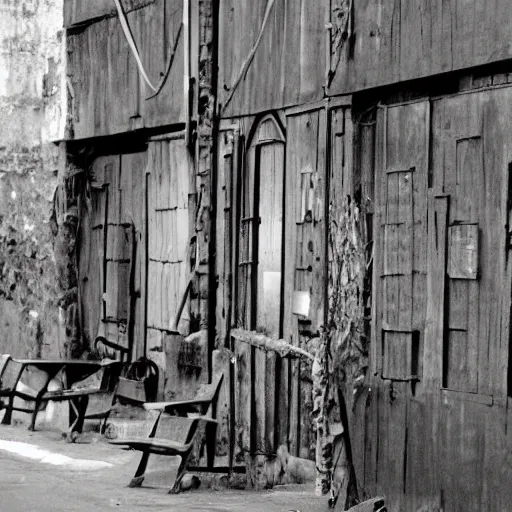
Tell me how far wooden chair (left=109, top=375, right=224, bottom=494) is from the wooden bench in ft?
4.01

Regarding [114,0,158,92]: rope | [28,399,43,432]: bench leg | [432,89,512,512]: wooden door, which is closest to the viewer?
[432,89,512,512]: wooden door

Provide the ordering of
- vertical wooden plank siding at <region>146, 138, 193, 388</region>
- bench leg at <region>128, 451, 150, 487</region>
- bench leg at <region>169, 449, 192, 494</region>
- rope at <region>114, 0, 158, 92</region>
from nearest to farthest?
Answer: bench leg at <region>169, 449, 192, 494</region>
bench leg at <region>128, 451, 150, 487</region>
vertical wooden plank siding at <region>146, 138, 193, 388</region>
rope at <region>114, 0, 158, 92</region>

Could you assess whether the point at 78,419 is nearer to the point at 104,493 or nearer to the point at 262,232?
the point at 104,493

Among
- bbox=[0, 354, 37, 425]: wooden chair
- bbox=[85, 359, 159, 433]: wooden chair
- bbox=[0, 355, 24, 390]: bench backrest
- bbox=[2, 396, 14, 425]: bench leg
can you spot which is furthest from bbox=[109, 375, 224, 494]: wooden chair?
bbox=[0, 355, 24, 390]: bench backrest

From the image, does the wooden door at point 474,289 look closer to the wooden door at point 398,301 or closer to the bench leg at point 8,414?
the wooden door at point 398,301

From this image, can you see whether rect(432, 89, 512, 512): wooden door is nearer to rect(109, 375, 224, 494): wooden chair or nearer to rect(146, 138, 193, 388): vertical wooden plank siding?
rect(109, 375, 224, 494): wooden chair

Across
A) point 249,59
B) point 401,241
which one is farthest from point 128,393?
point 401,241

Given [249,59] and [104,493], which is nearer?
[104,493]

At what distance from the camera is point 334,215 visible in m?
8.84

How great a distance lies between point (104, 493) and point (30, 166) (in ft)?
19.3

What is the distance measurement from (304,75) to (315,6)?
19.1 inches

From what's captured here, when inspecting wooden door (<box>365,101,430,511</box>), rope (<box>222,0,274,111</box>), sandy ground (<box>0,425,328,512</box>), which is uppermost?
rope (<box>222,0,274,111</box>)

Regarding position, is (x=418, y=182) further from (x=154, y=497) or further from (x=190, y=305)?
(x=190, y=305)

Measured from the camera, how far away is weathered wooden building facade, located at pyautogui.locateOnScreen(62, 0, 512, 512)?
24.2ft
